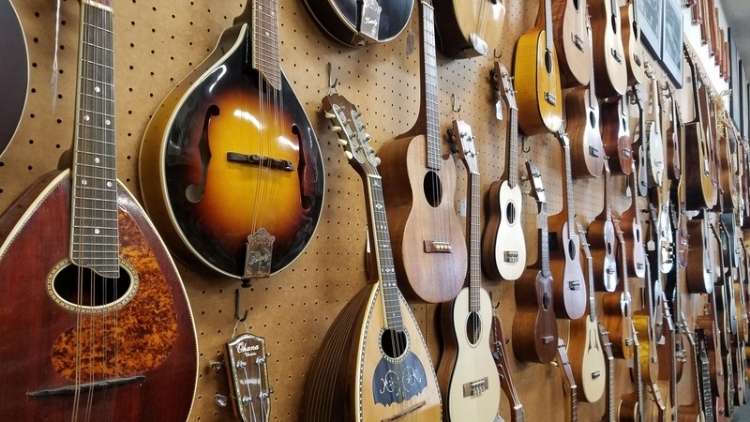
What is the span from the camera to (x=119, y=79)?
0.73 m

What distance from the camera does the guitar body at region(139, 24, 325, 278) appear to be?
69 centimetres

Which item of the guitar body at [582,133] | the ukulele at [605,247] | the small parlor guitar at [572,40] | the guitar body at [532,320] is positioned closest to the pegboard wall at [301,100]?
the guitar body at [532,320]

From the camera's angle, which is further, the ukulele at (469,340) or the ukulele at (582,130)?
the ukulele at (582,130)

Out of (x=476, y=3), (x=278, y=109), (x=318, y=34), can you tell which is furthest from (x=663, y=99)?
(x=278, y=109)

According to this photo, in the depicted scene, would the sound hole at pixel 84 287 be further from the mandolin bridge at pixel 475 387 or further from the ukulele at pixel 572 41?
the ukulele at pixel 572 41

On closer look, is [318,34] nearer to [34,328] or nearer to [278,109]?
[278,109]

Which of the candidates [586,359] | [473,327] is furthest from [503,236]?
[586,359]

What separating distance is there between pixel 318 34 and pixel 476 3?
54cm

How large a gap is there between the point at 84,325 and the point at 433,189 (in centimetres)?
75

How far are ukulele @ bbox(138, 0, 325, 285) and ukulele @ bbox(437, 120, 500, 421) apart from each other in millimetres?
541

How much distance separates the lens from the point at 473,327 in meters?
1.31

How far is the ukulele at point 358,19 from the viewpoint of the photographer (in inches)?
38.9

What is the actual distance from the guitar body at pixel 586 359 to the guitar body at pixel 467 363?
0.74 metres

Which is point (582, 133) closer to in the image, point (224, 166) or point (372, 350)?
point (372, 350)
